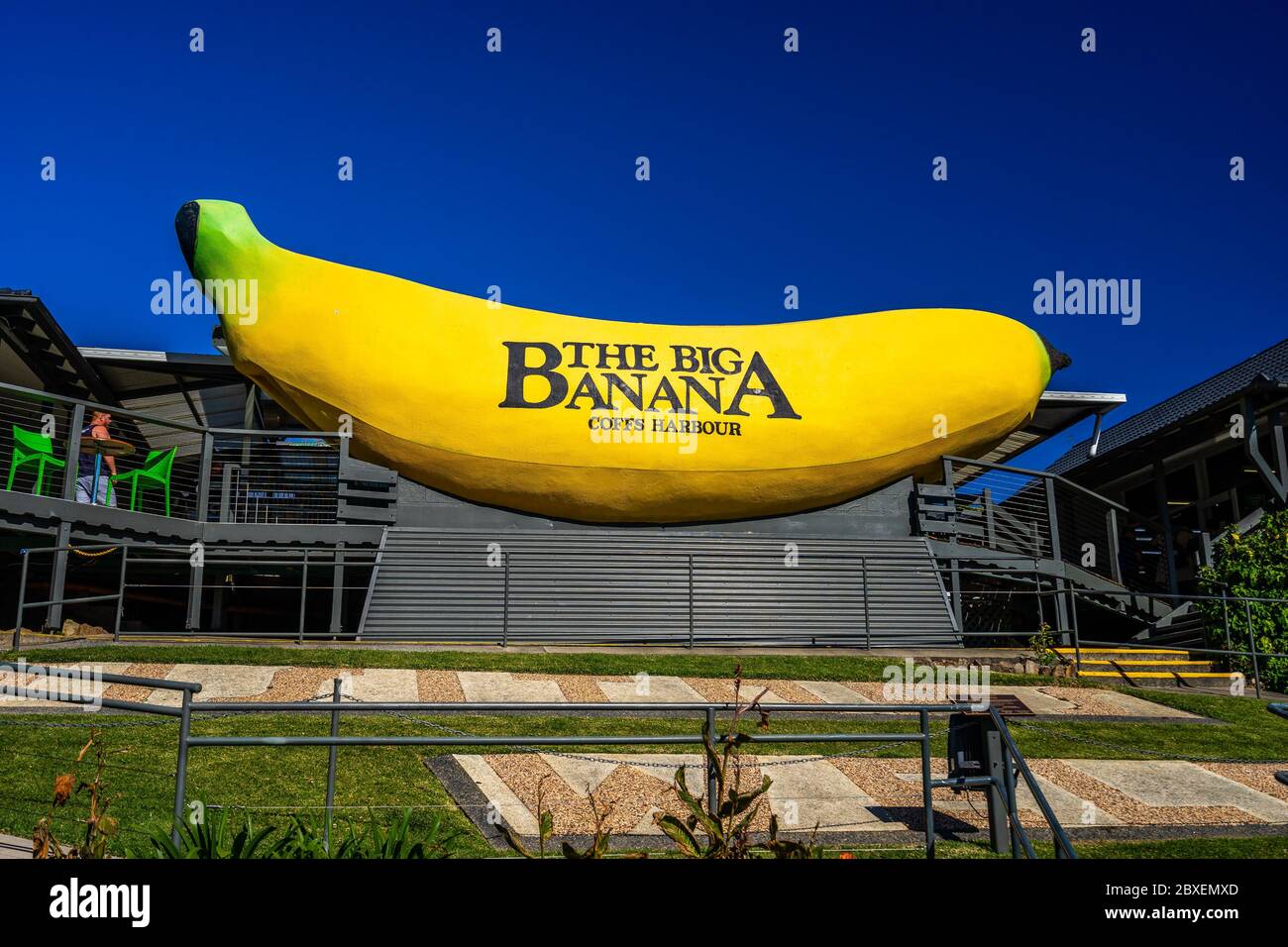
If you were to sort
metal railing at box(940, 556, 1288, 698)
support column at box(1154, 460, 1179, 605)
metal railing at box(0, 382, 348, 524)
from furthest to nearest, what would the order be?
support column at box(1154, 460, 1179, 605)
metal railing at box(0, 382, 348, 524)
metal railing at box(940, 556, 1288, 698)

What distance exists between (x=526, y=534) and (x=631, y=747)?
269 inches

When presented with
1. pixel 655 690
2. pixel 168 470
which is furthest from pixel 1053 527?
pixel 168 470

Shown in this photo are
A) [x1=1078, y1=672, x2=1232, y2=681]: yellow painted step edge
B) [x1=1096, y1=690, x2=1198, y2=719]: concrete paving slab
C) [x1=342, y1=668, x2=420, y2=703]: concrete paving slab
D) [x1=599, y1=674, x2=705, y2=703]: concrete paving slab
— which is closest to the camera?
[x1=342, y1=668, x2=420, y2=703]: concrete paving slab

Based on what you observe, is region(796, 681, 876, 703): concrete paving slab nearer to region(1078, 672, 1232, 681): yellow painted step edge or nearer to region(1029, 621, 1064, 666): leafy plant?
region(1029, 621, 1064, 666): leafy plant

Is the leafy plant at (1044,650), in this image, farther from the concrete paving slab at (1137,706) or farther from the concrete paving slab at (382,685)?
the concrete paving slab at (382,685)

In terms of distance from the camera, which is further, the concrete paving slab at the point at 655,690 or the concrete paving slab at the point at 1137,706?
the concrete paving slab at the point at 1137,706

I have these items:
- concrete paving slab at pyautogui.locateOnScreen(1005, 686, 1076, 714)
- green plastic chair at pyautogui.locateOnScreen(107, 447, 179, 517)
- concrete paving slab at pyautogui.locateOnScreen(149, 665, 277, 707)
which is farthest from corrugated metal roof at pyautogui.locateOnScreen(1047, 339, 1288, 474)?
green plastic chair at pyautogui.locateOnScreen(107, 447, 179, 517)

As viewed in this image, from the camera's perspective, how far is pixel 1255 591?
1394 cm

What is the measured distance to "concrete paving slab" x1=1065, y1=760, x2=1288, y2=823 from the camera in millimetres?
7195

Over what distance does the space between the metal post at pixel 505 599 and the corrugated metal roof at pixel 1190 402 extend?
1176 centimetres

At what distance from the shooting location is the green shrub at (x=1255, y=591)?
526 inches

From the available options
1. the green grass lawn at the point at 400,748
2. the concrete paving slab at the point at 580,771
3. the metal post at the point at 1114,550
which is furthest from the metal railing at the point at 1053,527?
the concrete paving slab at the point at 580,771

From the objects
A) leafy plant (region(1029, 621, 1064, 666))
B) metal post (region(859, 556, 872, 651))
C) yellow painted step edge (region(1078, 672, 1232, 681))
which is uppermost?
metal post (region(859, 556, 872, 651))

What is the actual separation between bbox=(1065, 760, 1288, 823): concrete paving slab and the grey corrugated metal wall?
17.0ft
